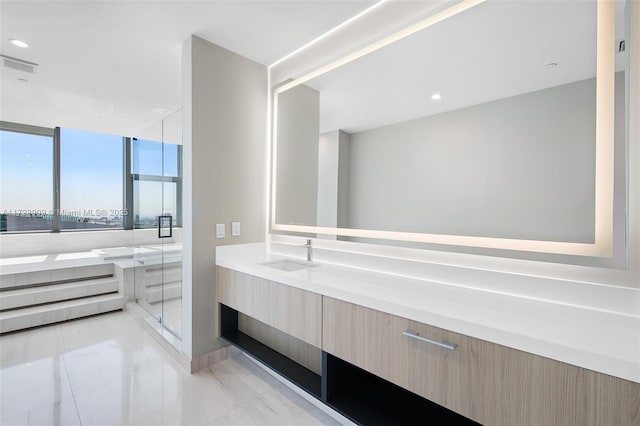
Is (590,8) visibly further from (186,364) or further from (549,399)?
(186,364)

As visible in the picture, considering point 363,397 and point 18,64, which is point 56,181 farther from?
point 363,397

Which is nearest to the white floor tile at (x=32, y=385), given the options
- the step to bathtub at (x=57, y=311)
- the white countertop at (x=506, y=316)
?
the step to bathtub at (x=57, y=311)

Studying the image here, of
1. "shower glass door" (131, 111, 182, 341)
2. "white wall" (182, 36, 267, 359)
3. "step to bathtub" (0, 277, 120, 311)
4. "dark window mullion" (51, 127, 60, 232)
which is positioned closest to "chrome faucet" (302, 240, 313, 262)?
"white wall" (182, 36, 267, 359)

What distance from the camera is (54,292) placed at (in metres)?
3.45

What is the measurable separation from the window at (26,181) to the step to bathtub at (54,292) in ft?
5.26

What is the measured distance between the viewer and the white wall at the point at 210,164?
217 centimetres

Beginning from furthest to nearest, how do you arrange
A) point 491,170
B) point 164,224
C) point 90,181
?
point 90,181, point 164,224, point 491,170

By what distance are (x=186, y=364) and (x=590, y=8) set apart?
3.17 m

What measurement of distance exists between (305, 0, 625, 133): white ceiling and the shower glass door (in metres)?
1.49

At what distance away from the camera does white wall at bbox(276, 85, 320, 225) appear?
91.3 inches

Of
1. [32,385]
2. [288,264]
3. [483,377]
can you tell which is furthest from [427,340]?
[32,385]

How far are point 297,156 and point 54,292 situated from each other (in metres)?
3.41

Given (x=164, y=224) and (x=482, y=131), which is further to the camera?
(x=164, y=224)

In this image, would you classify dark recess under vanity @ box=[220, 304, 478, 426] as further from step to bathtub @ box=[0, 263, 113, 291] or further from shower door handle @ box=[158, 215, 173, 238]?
step to bathtub @ box=[0, 263, 113, 291]
